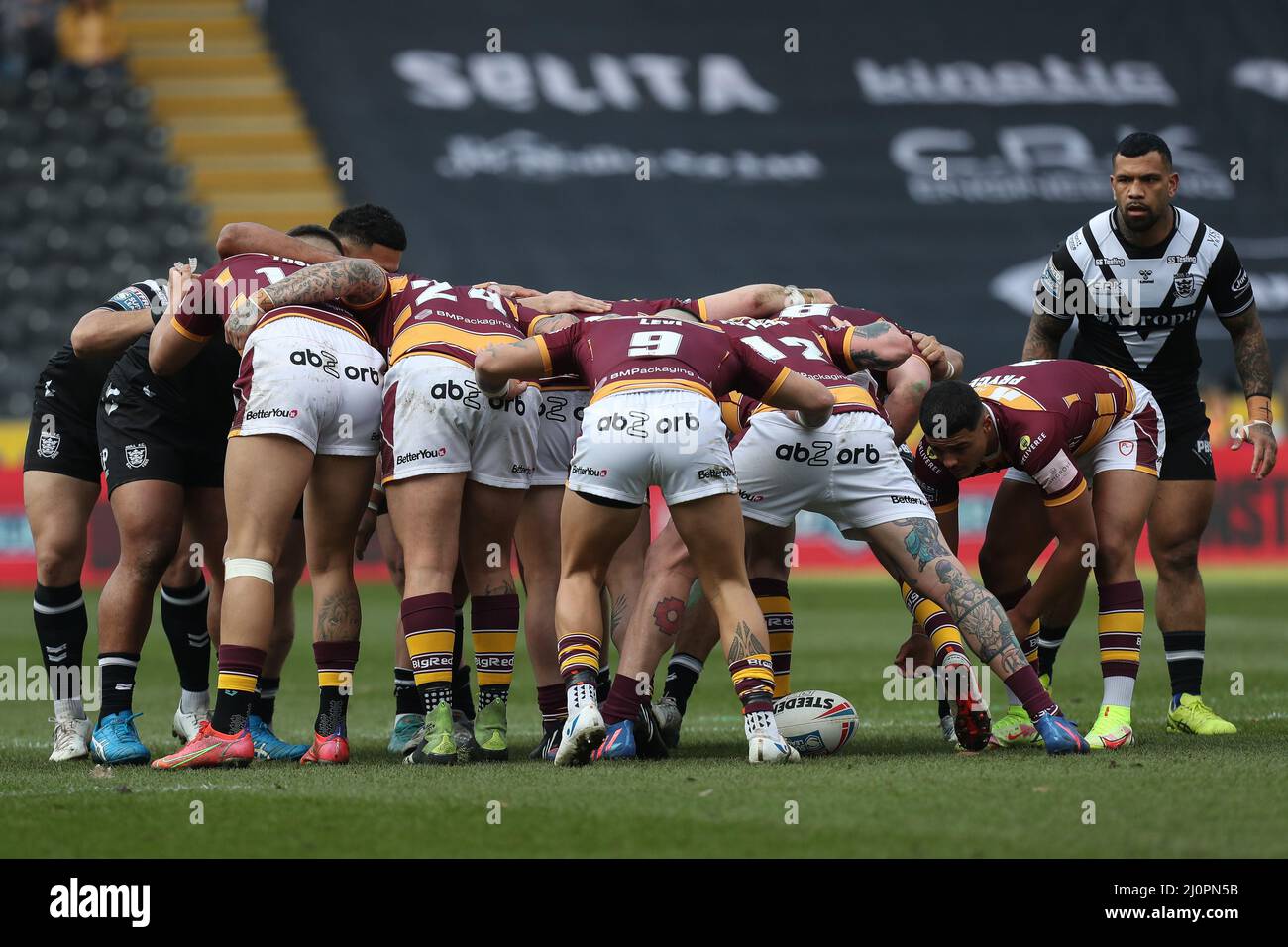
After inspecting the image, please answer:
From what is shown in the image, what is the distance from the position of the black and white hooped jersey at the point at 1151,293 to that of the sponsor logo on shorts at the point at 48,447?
455cm

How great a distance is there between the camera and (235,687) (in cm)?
620

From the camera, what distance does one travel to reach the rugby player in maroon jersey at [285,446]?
6.25 meters

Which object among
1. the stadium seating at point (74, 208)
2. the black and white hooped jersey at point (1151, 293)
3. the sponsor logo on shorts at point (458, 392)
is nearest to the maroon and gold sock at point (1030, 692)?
the black and white hooped jersey at point (1151, 293)

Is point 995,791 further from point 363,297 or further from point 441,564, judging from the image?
point 363,297

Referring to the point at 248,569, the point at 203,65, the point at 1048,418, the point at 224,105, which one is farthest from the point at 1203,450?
the point at 203,65

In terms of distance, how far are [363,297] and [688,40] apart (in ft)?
63.2

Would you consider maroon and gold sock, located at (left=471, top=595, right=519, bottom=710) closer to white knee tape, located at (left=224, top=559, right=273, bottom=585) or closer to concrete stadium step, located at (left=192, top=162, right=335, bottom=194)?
white knee tape, located at (left=224, top=559, right=273, bottom=585)

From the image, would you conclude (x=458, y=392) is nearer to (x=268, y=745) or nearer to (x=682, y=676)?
(x=682, y=676)

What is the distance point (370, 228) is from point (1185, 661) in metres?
4.29

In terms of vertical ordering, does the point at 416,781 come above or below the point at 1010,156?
below

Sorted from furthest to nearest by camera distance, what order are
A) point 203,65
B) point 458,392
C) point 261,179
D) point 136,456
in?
point 203,65 → point 261,179 → point 136,456 → point 458,392

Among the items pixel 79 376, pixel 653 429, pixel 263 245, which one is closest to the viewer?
pixel 653 429

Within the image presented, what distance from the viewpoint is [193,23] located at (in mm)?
26375
